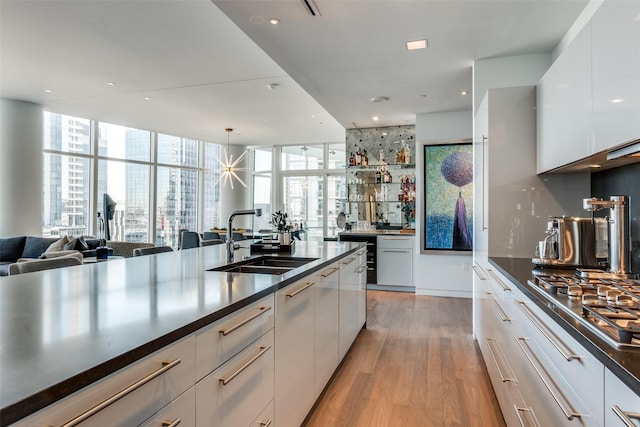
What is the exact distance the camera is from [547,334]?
1.28 meters

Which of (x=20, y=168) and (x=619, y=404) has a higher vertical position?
(x=20, y=168)

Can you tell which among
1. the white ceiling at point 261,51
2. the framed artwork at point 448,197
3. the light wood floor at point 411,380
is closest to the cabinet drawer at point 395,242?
the framed artwork at point 448,197

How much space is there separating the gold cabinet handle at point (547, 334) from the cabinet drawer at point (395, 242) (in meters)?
4.08

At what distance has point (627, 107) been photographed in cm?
141

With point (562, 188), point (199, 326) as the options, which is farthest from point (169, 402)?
point (562, 188)

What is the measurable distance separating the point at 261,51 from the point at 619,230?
11.3 ft

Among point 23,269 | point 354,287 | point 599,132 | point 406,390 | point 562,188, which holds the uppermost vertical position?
point 599,132

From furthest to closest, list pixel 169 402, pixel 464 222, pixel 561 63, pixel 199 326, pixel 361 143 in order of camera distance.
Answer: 1. pixel 361 143
2. pixel 464 222
3. pixel 561 63
4. pixel 199 326
5. pixel 169 402

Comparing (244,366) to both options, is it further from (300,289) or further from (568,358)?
(568,358)

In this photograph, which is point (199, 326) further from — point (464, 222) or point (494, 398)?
point (464, 222)

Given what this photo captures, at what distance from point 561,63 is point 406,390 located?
230 centimetres

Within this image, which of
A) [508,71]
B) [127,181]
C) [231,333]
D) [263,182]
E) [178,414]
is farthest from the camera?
[263,182]

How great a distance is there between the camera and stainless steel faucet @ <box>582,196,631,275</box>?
1.82 metres

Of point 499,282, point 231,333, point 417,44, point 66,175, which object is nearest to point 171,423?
point 231,333
